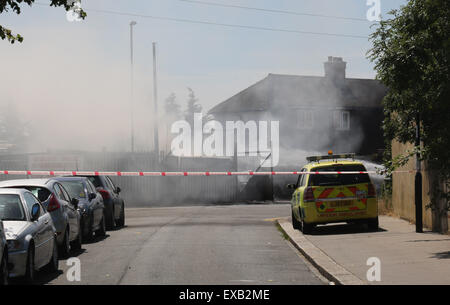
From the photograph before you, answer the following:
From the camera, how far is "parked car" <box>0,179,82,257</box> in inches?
553

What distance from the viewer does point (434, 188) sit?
16.2m

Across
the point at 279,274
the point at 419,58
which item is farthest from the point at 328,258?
the point at 419,58

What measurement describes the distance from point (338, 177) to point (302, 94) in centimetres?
3672

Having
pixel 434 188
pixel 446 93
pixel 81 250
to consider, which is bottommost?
pixel 81 250

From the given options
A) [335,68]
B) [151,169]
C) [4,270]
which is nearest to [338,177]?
[4,270]

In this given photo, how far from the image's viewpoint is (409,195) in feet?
64.4

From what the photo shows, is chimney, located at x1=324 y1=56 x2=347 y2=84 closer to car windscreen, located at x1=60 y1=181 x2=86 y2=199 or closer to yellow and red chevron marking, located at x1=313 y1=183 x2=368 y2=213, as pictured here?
yellow and red chevron marking, located at x1=313 y1=183 x2=368 y2=213

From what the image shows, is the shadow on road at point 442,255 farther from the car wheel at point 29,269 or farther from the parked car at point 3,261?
the parked car at point 3,261

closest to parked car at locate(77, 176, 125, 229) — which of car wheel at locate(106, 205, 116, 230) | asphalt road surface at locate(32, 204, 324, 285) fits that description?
car wheel at locate(106, 205, 116, 230)

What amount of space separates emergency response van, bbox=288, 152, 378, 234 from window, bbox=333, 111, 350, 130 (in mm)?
36379

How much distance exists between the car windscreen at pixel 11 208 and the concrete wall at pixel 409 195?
8.24 m

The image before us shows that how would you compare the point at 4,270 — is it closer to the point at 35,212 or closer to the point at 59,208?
the point at 35,212

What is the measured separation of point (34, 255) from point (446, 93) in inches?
277
